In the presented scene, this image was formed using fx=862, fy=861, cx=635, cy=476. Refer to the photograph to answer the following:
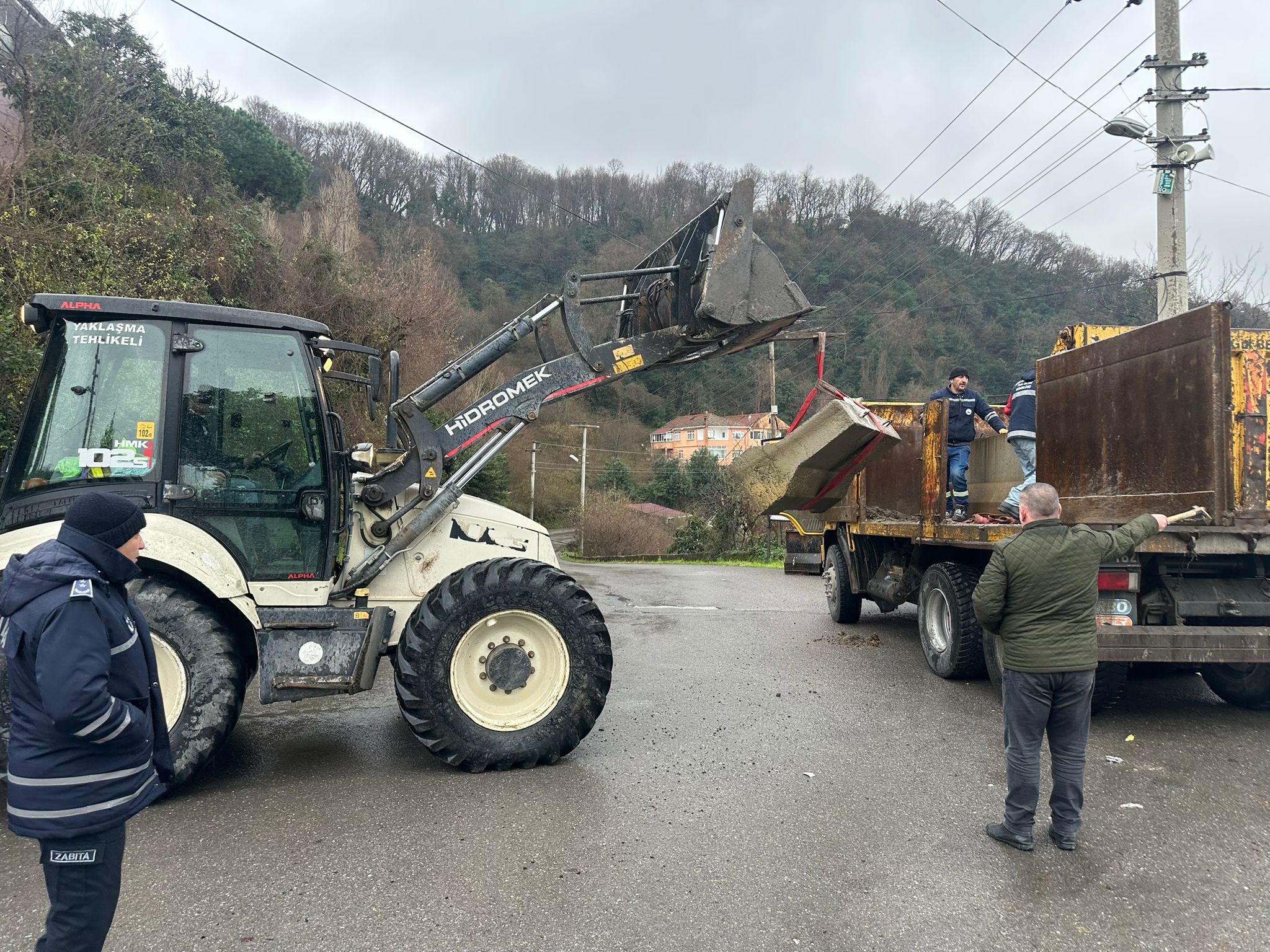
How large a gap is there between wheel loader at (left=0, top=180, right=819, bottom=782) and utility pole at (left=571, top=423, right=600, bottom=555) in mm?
32627

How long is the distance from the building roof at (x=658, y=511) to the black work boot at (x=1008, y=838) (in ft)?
116

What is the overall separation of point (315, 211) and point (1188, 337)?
98.1 feet

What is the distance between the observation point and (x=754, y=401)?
1684 inches

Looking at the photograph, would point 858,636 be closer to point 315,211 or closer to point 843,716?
point 843,716

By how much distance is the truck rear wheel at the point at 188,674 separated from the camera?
4.57m

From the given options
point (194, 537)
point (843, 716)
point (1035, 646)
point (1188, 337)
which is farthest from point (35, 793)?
point (1188, 337)

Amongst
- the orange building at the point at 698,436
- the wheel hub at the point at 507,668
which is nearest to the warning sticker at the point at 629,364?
the wheel hub at the point at 507,668

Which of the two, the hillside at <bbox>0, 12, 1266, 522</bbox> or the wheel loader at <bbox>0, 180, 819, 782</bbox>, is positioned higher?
the hillside at <bbox>0, 12, 1266, 522</bbox>

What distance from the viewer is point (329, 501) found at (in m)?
5.20

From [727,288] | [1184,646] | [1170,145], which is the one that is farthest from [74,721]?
[1170,145]

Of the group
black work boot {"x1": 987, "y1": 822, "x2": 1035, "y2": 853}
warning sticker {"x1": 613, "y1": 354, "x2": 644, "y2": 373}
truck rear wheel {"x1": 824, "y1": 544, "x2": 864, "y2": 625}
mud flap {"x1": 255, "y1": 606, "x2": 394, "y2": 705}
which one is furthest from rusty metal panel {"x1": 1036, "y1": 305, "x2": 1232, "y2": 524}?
mud flap {"x1": 255, "y1": 606, "x2": 394, "y2": 705}

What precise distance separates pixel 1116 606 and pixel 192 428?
588 cm

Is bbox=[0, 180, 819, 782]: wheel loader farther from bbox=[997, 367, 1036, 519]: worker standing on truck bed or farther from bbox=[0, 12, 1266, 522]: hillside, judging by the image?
bbox=[997, 367, 1036, 519]: worker standing on truck bed

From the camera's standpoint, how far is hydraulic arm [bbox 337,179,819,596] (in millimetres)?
5406
